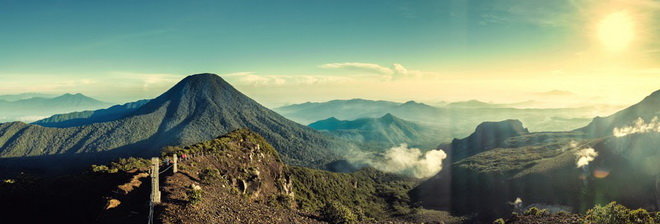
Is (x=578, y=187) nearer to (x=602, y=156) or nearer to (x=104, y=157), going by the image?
(x=602, y=156)

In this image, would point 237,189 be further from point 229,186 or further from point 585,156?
point 585,156

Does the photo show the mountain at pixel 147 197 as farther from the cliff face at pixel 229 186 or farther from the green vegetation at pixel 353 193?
the green vegetation at pixel 353 193

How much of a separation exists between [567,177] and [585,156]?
15.1 metres

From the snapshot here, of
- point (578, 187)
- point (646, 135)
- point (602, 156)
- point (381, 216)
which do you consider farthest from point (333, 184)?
point (646, 135)

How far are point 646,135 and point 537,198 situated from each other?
140 ft

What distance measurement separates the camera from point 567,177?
113m

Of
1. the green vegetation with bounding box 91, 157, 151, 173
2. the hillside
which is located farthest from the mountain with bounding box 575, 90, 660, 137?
the green vegetation with bounding box 91, 157, 151, 173

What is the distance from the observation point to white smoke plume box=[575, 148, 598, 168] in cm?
11562

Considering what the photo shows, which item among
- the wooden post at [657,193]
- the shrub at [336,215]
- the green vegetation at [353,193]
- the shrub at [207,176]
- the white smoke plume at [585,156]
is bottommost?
the green vegetation at [353,193]

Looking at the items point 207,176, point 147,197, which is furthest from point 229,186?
point 147,197

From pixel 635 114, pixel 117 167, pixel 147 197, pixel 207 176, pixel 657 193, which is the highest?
pixel 635 114

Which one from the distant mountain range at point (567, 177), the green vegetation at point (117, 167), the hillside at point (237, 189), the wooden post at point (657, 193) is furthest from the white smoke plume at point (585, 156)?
the green vegetation at point (117, 167)

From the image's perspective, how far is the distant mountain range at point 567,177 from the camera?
96.7 meters

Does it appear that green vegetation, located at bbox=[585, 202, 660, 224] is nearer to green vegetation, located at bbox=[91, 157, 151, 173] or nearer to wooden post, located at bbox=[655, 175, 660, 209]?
green vegetation, located at bbox=[91, 157, 151, 173]
